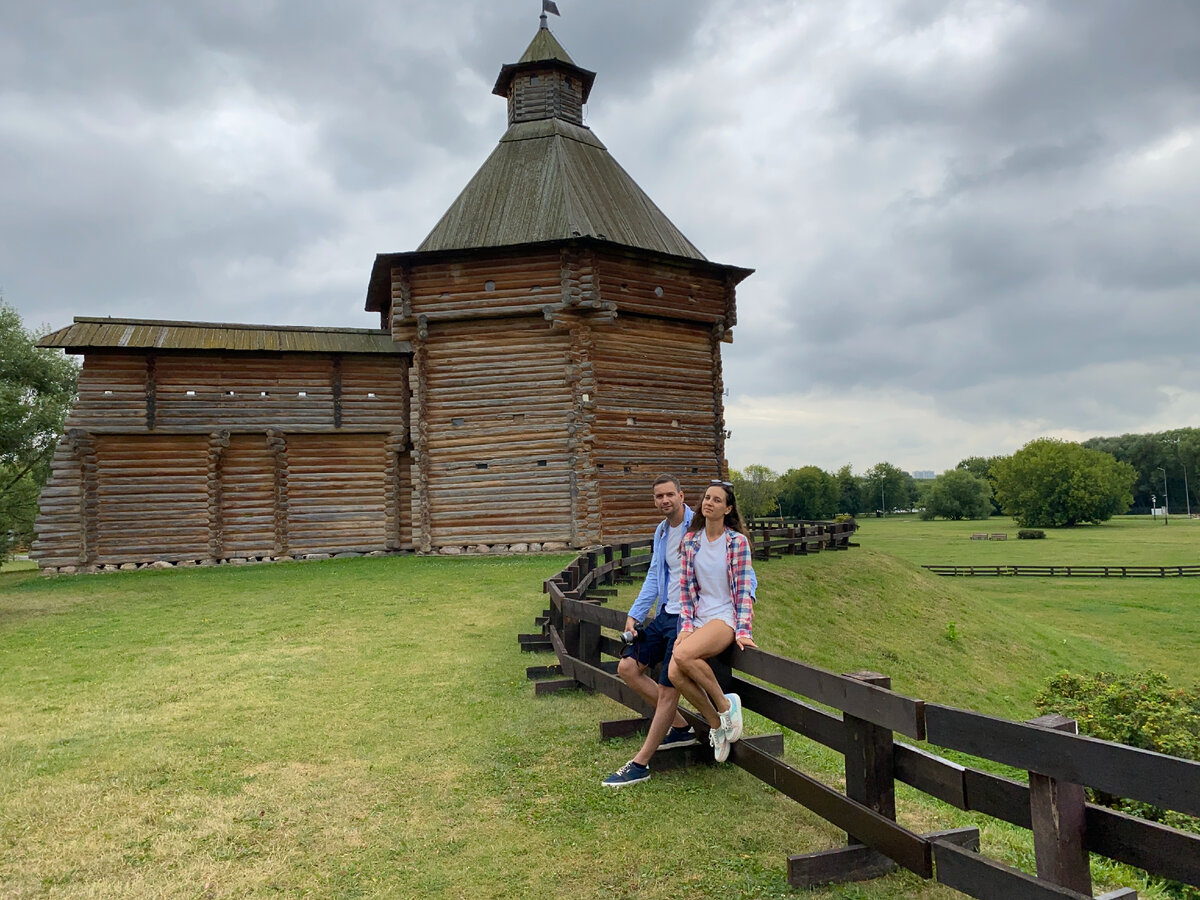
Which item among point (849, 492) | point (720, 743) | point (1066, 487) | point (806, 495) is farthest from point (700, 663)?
point (849, 492)

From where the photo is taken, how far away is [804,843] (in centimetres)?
411

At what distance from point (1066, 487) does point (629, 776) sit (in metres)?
87.6

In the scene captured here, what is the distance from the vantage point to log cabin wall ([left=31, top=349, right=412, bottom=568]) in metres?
22.5

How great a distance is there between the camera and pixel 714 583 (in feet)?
15.4

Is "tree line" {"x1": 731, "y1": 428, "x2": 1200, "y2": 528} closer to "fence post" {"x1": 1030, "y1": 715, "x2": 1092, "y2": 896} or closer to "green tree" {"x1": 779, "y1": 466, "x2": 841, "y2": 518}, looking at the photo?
"green tree" {"x1": 779, "y1": 466, "x2": 841, "y2": 518}

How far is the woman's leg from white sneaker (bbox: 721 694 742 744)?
5cm

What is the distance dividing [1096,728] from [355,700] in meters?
9.53

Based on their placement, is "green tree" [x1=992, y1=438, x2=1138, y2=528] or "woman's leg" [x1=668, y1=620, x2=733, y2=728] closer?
"woman's leg" [x1=668, y1=620, x2=733, y2=728]

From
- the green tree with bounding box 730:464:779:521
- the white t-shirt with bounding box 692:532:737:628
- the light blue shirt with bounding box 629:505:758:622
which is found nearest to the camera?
the white t-shirt with bounding box 692:532:737:628

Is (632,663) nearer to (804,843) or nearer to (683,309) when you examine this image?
(804,843)

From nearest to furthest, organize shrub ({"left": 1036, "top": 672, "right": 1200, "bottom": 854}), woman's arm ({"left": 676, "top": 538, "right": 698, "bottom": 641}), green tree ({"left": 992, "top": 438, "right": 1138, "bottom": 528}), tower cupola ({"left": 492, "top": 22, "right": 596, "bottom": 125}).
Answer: woman's arm ({"left": 676, "top": 538, "right": 698, "bottom": 641}) < shrub ({"left": 1036, "top": 672, "right": 1200, "bottom": 854}) < tower cupola ({"left": 492, "top": 22, "right": 596, "bottom": 125}) < green tree ({"left": 992, "top": 438, "right": 1138, "bottom": 528})

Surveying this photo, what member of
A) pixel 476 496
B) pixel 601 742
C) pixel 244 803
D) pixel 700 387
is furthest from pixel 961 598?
pixel 244 803

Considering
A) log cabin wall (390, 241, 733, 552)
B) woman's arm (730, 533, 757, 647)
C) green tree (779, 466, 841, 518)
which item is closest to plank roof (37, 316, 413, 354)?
log cabin wall (390, 241, 733, 552)

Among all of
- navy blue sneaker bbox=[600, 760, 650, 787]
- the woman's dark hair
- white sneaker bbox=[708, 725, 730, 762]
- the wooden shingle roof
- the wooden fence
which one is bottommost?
the wooden fence
